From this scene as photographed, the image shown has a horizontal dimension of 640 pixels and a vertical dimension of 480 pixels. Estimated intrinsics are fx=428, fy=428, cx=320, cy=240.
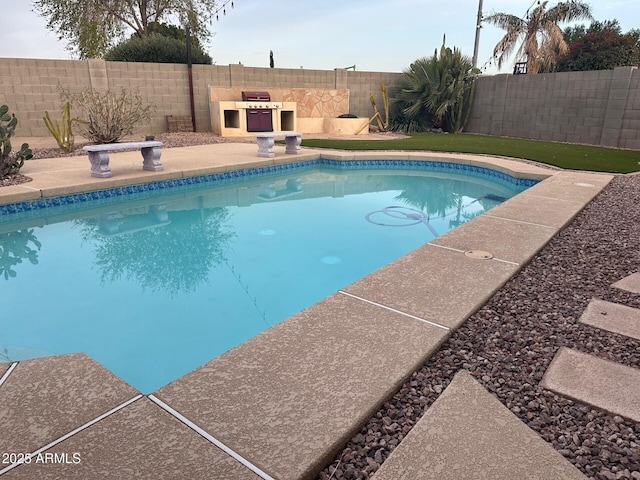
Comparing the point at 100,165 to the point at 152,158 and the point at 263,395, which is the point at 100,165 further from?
the point at 263,395

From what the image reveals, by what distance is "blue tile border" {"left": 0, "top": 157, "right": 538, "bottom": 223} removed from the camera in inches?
224

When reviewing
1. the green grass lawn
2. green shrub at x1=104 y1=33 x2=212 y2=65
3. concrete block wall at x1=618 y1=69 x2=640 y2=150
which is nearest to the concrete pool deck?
the green grass lawn

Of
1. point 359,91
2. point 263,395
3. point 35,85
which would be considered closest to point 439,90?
point 359,91

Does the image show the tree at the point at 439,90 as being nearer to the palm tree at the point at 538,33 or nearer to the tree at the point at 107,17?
the palm tree at the point at 538,33

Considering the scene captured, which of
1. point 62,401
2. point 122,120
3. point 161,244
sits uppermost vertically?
point 122,120

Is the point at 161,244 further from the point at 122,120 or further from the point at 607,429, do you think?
the point at 122,120

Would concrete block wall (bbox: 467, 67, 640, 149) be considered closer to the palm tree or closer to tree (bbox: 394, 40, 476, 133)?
tree (bbox: 394, 40, 476, 133)

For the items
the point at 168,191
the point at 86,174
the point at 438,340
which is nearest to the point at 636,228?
the point at 438,340

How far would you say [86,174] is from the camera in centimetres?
669

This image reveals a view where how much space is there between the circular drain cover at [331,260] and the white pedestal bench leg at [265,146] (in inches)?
181

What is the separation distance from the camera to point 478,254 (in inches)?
129

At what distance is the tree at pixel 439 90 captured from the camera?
13.9 metres

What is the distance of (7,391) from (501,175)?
7722mm

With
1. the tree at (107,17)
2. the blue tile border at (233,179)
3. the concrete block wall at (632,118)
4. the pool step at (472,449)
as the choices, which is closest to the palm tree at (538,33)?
the concrete block wall at (632,118)
